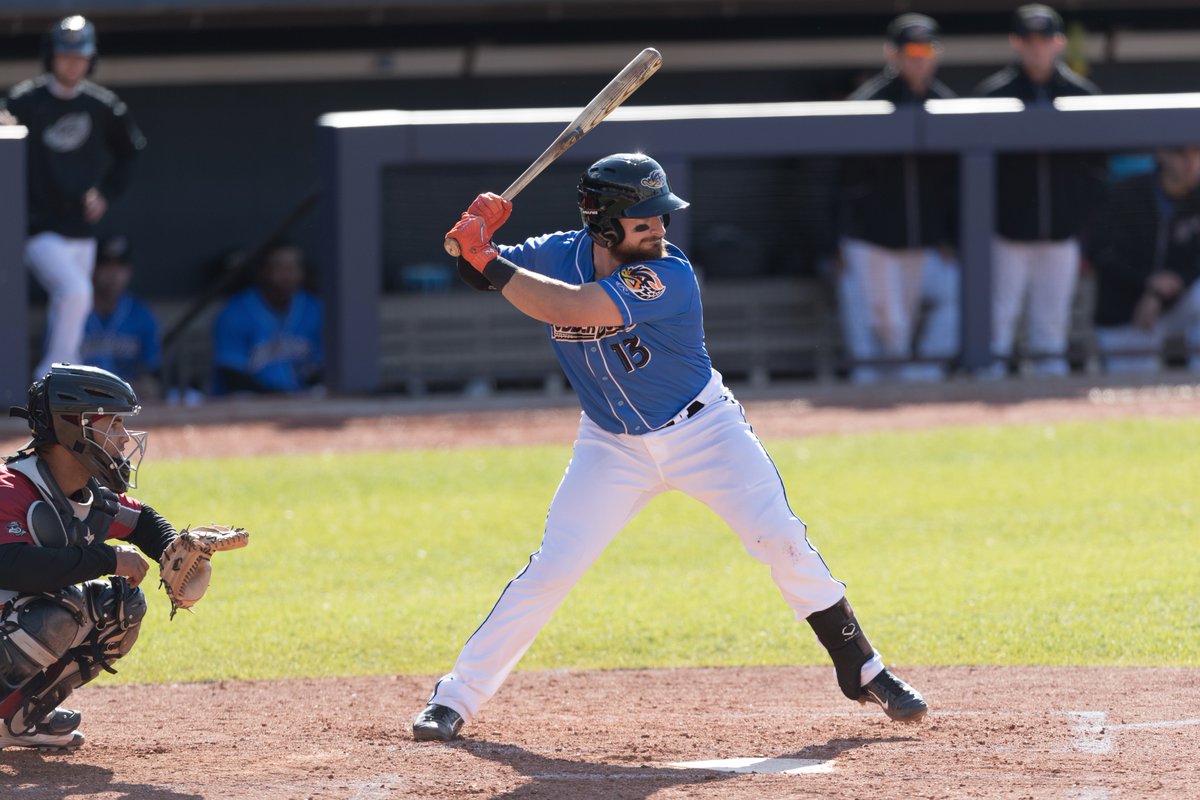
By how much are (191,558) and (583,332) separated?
113cm

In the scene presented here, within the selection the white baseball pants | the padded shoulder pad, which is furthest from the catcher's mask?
the white baseball pants

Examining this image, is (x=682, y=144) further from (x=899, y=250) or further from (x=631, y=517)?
(x=631, y=517)

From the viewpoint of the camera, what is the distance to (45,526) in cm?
423

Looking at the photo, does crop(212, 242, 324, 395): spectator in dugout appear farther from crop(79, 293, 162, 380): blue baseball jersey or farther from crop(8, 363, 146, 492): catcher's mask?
crop(8, 363, 146, 492): catcher's mask

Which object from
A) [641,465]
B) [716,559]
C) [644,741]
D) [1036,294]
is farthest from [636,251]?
[1036,294]

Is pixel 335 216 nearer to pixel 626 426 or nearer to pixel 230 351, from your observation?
pixel 230 351

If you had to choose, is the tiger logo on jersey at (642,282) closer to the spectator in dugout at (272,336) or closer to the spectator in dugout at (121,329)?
the spectator in dugout at (272,336)

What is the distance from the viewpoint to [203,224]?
40.7 ft

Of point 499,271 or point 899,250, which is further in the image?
point 899,250

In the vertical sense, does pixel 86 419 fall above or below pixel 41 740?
above

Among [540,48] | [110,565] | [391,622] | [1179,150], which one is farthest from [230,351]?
[110,565]

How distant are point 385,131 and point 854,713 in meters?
6.34

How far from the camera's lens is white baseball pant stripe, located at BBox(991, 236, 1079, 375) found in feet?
35.4

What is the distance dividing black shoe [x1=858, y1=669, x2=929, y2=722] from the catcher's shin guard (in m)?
1.89
